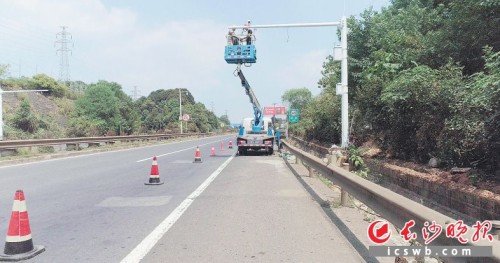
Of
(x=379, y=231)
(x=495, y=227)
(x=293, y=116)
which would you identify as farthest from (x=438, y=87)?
(x=293, y=116)

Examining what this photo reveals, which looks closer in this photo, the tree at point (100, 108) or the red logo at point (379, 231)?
the red logo at point (379, 231)

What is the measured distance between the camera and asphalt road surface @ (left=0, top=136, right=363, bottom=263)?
5.36 meters

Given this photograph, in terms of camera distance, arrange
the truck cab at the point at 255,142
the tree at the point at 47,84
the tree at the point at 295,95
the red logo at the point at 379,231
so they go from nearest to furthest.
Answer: the red logo at the point at 379,231 → the truck cab at the point at 255,142 → the tree at the point at 47,84 → the tree at the point at 295,95

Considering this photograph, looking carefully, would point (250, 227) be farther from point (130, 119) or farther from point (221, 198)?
point (130, 119)

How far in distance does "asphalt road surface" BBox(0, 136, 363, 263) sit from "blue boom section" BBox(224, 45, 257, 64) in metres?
12.7

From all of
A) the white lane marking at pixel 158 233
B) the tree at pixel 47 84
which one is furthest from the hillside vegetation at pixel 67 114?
the white lane marking at pixel 158 233

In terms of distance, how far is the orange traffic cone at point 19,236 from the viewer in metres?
5.17

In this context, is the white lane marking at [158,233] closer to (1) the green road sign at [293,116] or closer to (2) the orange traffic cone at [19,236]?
(2) the orange traffic cone at [19,236]

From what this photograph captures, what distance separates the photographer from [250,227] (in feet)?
22.2

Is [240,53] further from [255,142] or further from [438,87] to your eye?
[438,87]

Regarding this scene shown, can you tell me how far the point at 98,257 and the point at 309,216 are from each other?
366 centimetres

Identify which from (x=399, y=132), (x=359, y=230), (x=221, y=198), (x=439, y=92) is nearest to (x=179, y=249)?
(x=359, y=230)

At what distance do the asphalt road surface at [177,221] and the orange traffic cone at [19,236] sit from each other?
22cm

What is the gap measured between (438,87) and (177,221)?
765 cm
